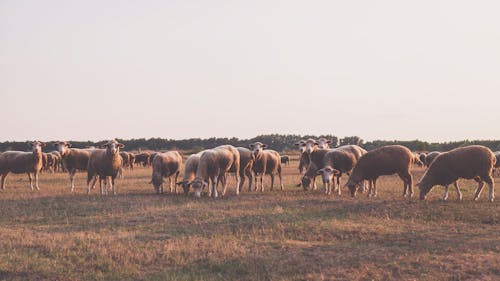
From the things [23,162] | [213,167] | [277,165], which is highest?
[213,167]

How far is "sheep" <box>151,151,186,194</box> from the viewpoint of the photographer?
77.8 feet

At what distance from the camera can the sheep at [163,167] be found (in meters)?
23.7

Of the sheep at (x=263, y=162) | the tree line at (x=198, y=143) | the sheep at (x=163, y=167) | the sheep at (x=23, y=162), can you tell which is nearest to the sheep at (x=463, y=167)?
the sheep at (x=263, y=162)

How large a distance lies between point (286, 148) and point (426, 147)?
167 feet

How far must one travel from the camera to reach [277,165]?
27.0m

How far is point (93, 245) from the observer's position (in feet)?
37.1

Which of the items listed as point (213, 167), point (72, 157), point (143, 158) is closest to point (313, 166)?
point (213, 167)

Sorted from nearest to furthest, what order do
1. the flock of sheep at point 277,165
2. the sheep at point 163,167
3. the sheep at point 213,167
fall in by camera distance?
the flock of sheep at point 277,165, the sheep at point 213,167, the sheep at point 163,167

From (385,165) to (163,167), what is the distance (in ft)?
37.6

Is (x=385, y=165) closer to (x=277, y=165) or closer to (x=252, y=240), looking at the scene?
(x=277, y=165)

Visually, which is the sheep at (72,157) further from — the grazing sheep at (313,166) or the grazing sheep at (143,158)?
the grazing sheep at (143,158)

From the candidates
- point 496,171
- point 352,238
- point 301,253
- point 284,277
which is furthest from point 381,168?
point 496,171

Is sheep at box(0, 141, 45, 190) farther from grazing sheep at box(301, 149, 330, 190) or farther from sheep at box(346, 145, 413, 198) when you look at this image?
sheep at box(346, 145, 413, 198)

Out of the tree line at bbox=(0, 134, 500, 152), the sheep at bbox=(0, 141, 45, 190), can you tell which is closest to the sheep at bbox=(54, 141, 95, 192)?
the sheep at bbox=(0, 141, 45, 190)
